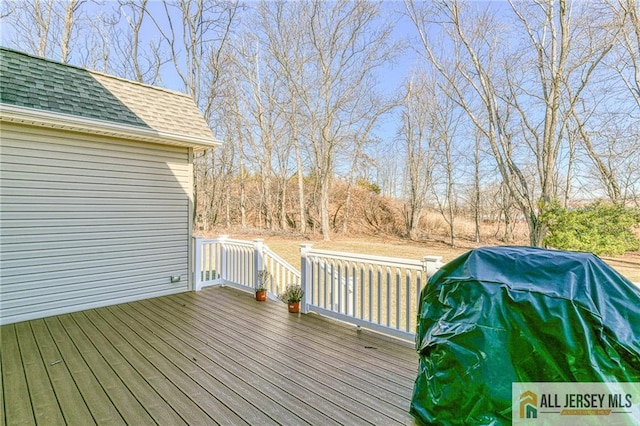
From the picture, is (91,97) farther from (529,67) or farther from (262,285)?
(529,67)

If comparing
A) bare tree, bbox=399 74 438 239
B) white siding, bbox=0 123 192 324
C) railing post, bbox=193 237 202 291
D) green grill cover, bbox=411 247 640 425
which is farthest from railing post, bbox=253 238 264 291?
bare tree, bbox=399 74 438 239

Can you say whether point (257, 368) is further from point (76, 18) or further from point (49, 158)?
point (76, 18)

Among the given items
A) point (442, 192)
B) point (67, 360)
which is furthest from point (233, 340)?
point (442, 192)

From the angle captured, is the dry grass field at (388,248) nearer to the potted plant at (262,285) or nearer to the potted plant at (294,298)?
the potted plant at (262,285)

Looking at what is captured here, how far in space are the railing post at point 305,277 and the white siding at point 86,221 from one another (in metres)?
2.34

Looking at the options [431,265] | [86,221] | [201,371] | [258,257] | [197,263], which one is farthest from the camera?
[197,263]

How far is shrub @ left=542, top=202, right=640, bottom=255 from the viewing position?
271 inches

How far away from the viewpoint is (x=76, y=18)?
927 centimetres

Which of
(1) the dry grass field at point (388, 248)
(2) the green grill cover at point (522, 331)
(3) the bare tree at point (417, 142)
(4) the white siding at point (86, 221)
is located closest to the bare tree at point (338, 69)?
(1) the dry grass field at point (388, 248)

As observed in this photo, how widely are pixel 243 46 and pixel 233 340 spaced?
40.4 feet

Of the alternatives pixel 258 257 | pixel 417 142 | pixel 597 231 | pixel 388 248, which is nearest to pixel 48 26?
pixel 258 257

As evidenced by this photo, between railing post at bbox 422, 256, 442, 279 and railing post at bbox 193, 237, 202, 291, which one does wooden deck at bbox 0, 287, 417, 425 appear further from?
railing post at bbox 193, 237, 202, 291

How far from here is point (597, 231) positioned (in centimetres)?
695

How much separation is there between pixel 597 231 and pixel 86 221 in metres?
9.64
